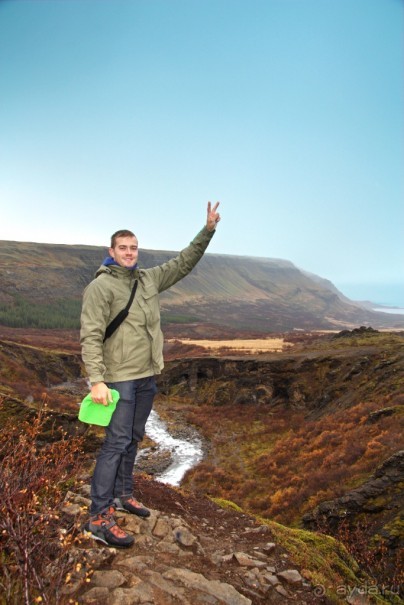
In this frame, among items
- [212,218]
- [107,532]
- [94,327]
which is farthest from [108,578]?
[212,218]

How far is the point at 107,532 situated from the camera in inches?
186

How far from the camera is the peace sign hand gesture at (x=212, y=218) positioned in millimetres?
6211

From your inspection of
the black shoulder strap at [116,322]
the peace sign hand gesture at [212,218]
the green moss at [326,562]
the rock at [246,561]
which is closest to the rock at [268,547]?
the green moss at [326,562]

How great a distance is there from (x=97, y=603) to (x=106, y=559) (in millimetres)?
734

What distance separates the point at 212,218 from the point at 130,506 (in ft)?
15.8

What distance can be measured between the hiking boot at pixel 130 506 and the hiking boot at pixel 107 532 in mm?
841

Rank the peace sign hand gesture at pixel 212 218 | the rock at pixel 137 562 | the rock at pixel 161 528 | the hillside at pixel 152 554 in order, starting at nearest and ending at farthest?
the hillside at pixel 152 554 < the rock at pixel 137 562 < the rock at pixel 161 528 < the peace sign hand gesture at pixel 212 218

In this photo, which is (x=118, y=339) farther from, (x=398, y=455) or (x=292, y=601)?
(x=398, y=455)

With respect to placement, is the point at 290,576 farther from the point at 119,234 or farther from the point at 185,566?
the point at 119,234

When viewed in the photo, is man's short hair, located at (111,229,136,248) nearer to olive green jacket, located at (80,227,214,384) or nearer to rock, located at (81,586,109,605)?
olive green jacket, located at (80,227,214,384)

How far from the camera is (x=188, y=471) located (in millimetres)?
22750

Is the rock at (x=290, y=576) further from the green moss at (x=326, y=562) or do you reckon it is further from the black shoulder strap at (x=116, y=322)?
the black shoulder strap at (x=116, y=322)

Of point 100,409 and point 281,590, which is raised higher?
point 100,409

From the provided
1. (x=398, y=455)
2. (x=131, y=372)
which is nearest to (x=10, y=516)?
(x=131, y=372)
